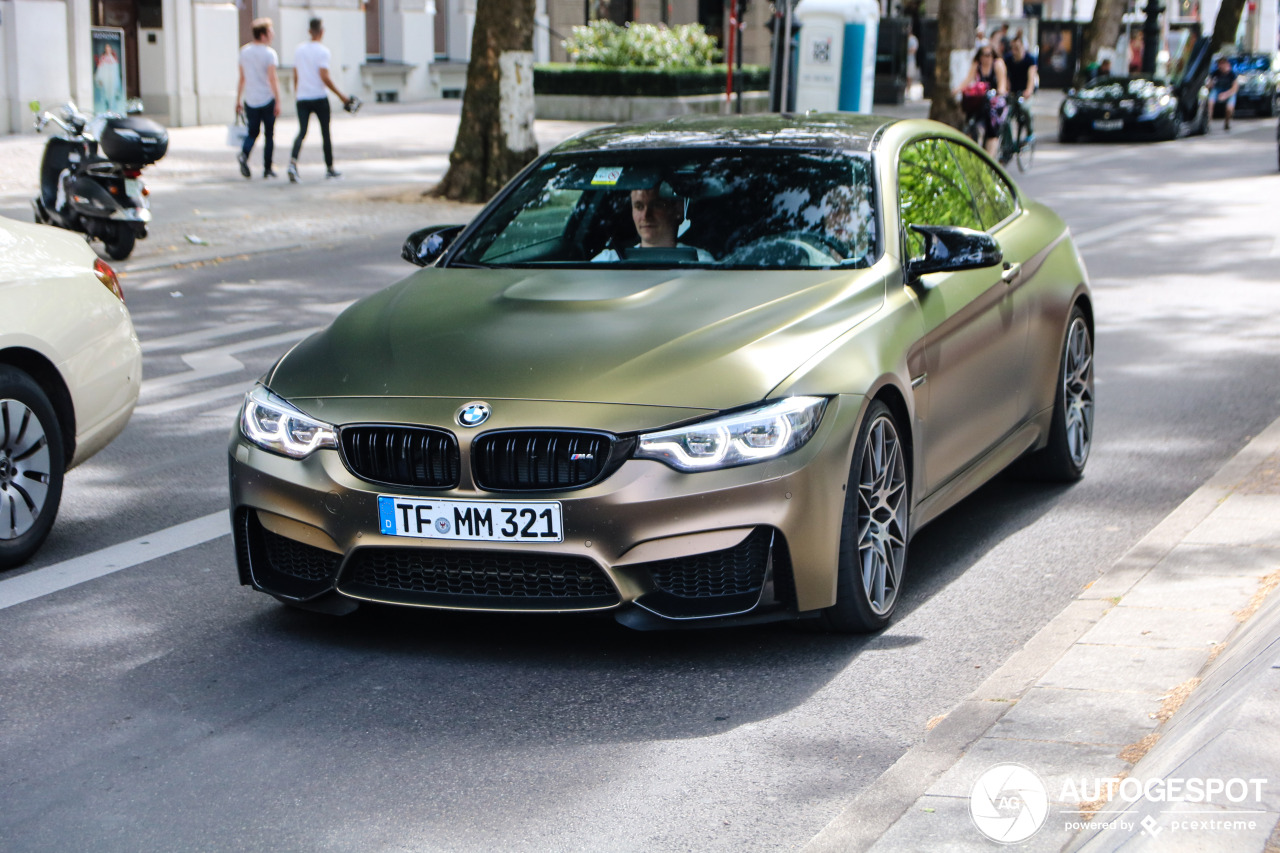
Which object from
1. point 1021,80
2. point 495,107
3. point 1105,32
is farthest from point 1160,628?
point 1105,32

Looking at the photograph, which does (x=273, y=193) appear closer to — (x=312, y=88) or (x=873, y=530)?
(x=312, y=88)

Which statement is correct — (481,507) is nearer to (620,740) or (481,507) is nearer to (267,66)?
A: (620,740)

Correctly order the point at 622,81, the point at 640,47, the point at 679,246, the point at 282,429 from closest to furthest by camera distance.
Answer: the point at 282,429
the point at 679,246
the point at 622,81
the point at 640,47

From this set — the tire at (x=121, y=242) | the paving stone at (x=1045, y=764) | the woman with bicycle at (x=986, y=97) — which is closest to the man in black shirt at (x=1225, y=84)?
the woman with bicycle at (x=986, y=97)

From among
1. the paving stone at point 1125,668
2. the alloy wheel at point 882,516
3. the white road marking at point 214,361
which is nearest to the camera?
the paving stone at point 1125,668

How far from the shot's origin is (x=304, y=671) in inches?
193

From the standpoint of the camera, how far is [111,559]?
6.11 metres

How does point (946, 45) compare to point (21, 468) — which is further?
point (946, 45)

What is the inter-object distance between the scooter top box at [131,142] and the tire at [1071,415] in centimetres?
952

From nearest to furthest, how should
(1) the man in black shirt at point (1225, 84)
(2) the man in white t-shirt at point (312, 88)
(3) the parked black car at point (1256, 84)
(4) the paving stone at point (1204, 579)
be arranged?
1. (4) the paving stone at point (1204, 579)
2. (2) the man in white t-shirt at point (312, 88)
3. (1) the man in black shirt at point (1225, 84)
4. (3) the parked black car at point (1256, 84)

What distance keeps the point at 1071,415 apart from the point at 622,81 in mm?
27878

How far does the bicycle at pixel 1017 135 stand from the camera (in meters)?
Answer: 24.0

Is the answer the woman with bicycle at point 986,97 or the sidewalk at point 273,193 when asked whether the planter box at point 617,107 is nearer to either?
the sidewalk at point 273,193

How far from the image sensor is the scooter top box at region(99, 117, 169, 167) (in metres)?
14.4
